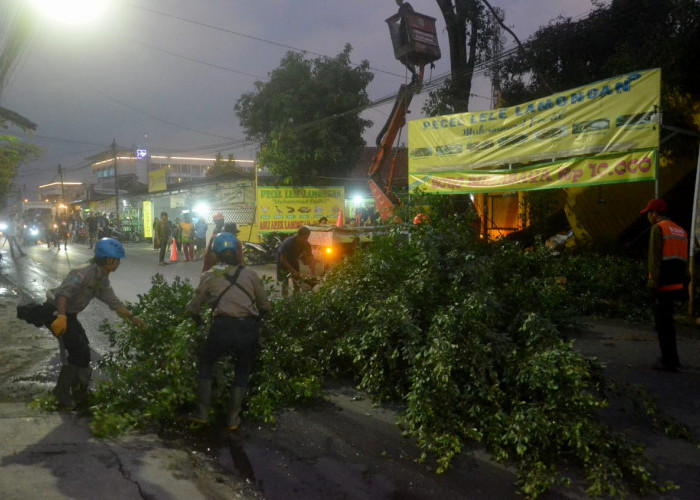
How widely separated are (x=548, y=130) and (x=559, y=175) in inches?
35.4

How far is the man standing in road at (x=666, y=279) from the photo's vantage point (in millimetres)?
5484

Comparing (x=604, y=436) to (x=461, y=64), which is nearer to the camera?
(x=604, y=436)

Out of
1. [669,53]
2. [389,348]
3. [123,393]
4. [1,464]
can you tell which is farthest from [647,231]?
[1,464]

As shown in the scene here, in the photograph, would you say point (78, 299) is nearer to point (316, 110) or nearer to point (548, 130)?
point (548, 130)

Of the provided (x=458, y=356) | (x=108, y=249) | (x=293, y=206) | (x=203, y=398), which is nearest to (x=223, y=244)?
(x=108, y=249)

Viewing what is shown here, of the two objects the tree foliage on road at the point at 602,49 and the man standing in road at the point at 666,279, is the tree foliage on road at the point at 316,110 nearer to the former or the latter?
the tree foliage on road at the point at 602,49

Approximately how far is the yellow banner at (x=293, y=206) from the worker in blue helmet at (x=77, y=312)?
1486 centimetres

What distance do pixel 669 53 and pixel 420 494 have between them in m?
9.43

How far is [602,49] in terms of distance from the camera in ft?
45.3

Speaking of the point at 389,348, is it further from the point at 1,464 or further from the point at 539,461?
the point at 1,464

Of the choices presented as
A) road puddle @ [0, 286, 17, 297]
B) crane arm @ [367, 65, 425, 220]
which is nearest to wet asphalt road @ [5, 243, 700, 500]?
crane arm @ [367, 65, 425, 220]

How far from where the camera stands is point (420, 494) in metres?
3.42

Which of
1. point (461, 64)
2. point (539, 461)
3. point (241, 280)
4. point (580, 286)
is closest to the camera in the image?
point (539, 461)

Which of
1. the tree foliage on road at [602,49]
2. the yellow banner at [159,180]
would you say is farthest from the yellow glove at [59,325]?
the yellow banner at [159,180]
